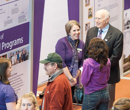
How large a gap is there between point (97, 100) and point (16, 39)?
2.03 metres

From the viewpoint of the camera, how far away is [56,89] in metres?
3.22

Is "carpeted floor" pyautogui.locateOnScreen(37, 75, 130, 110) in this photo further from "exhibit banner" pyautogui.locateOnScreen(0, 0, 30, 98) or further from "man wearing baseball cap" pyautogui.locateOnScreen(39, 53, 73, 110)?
"man wearing baseball cap" pyautogui.locateOnScreen(39, 53, 73, 110)

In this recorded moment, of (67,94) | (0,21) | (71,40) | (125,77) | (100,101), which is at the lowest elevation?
(125,77)

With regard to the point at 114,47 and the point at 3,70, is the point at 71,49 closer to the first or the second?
the point at 114,47

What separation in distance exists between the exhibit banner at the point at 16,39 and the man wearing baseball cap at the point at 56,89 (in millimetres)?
1844

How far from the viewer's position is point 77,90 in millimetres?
5746

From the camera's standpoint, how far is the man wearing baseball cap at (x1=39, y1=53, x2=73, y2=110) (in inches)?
127

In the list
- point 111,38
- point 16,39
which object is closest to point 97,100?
point 111,38

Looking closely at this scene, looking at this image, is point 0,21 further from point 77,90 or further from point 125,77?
point 125,77

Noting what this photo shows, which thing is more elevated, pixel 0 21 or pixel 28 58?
pixel 0 21

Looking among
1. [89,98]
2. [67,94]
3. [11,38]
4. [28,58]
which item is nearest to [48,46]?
[28,58]

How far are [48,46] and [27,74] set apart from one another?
1671 mm

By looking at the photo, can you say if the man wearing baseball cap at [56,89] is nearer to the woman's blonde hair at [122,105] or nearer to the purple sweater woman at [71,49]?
the woman's blonde hair at [122,105]

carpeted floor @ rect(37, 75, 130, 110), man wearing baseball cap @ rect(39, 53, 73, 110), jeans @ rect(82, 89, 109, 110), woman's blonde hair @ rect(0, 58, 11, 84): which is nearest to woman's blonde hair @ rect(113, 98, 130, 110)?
man wearing baseball cap @ rect(39, 53, 73, 110)
